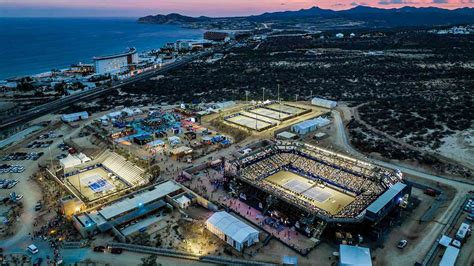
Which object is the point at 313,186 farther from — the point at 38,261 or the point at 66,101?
the point at 66,101

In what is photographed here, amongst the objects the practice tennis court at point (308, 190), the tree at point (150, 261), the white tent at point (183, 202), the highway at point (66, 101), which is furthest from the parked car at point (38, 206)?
the highway at point (66, 101)

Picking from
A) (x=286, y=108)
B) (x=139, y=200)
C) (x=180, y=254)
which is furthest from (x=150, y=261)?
(x=286, y=108)

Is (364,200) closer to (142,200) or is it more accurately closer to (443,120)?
(142,200)

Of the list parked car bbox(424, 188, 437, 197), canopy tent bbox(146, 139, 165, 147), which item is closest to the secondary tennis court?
canopy tent bbox(146, 139, 165, 147)

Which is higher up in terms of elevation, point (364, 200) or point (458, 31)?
point (458, 31)

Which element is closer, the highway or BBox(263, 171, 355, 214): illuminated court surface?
BBox(263, 171, 355, 214): illuminated court surface

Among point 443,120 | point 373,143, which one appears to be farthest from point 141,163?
point 443,120

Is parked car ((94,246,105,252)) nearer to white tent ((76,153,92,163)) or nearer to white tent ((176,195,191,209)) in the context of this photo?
white tent ((176,195,191,209))
